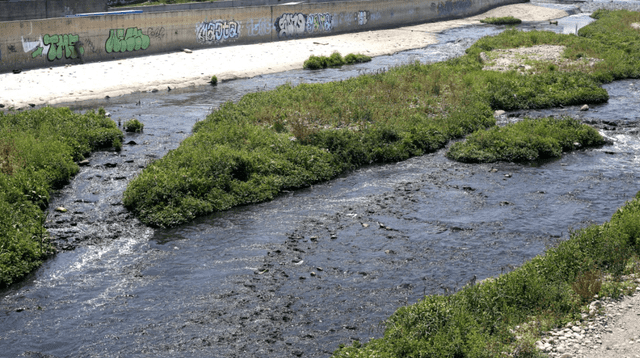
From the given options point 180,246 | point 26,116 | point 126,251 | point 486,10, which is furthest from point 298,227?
point 486,10

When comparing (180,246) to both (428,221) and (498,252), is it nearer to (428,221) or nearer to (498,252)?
(428,221)

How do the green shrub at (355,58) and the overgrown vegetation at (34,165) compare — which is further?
the green shrub at (355,58)

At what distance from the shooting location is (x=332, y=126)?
2794cm

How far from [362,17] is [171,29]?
24.9 meters

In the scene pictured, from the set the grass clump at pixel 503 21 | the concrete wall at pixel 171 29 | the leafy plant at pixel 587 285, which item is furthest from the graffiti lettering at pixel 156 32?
the grass clump at pixel 503 21

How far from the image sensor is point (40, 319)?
48.1 ft

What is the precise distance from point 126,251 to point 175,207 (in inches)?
107

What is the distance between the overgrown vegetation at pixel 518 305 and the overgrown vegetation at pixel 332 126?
31.4ft

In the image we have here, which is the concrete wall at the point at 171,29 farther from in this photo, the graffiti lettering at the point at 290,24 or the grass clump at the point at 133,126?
the grass clump at the point at 133,126

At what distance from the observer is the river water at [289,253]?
1419 cm

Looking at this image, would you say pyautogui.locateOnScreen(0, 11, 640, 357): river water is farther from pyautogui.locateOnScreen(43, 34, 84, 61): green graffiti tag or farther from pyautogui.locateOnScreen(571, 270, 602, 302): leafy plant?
pyautogui.locateOnScreen(43, 34, 84, 61): green graffiti tag

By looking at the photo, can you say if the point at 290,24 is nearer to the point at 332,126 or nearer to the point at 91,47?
the point at 91,47

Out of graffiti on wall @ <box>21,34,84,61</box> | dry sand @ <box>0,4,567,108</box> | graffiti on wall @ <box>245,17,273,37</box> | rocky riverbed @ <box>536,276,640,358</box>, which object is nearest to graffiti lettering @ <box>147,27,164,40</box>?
dry sand @ <box>0,4,567,108</box>

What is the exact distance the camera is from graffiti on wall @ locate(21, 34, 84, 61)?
124ft
